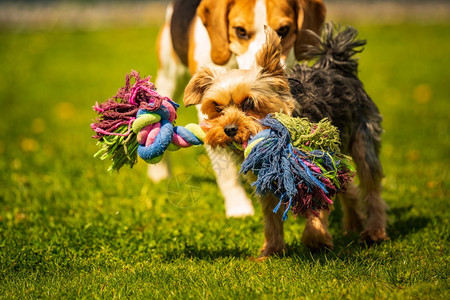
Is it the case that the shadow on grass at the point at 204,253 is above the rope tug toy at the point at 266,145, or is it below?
below

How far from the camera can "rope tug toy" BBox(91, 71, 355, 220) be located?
352 centimetres

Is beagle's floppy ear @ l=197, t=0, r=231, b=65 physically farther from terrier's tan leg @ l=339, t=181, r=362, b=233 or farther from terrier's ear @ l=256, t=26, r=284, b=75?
terrier's tan leg @ l=339, t=181, r=362, b=233

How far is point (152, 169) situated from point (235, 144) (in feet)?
10.6

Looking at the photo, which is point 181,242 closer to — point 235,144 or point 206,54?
point 235,144

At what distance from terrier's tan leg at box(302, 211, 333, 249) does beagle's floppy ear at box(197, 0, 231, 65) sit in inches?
78.4

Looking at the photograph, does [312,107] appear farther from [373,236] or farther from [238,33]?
[238,33]

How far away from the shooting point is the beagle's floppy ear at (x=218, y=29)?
5441 mm

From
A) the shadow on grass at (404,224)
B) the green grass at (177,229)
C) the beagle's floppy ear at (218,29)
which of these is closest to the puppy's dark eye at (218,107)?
the green grass at (177,229)

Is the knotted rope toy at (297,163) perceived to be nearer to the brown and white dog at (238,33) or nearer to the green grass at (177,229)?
the green grass at (177,229)

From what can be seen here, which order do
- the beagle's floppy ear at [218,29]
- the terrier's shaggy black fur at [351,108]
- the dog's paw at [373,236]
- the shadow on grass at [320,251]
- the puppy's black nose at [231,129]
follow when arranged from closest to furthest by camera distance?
1. the puppy's black nose at [231,129]
2. the shadow on grass at [320,251]
3. the terrier's shaggy black fur at [351,108]
4. the dog's paw at [373,236]
5. the beagle's floppy ear at [218,29]

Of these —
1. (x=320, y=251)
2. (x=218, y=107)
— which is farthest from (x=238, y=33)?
(x=320, y=251)

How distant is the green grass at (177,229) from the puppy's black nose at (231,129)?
938 millimetres

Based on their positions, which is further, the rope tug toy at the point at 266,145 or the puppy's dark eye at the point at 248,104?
the puppy's dark eye at the point at 248,104

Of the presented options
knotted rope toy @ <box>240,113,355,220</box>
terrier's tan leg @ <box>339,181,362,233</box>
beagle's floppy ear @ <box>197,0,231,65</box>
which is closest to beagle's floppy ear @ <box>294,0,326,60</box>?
beagle's floppy ear @ <box>197,0,231,65</box>
